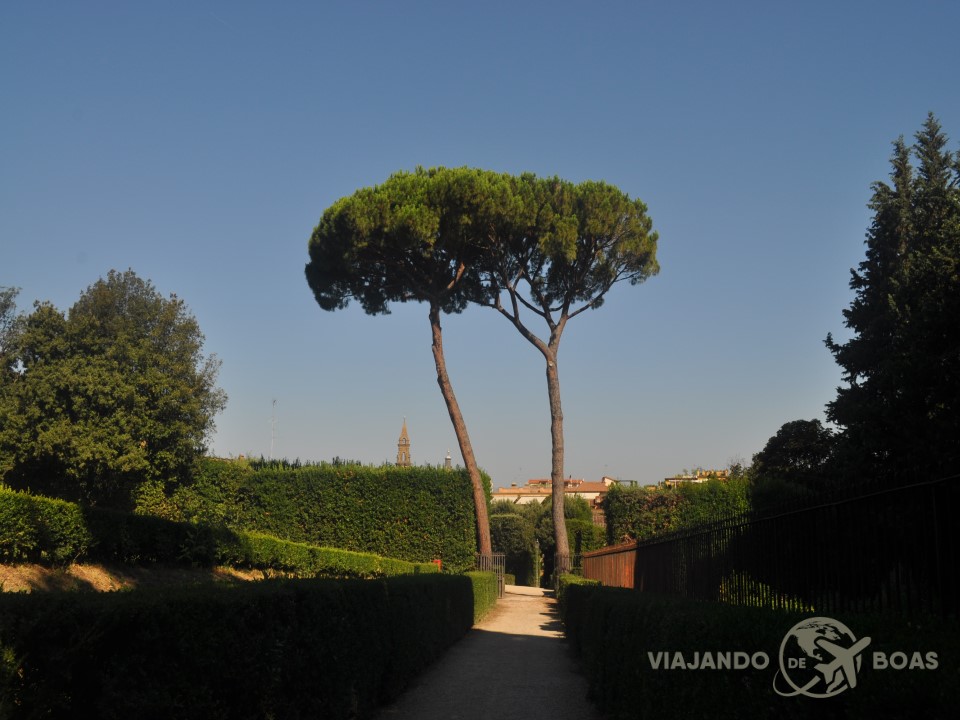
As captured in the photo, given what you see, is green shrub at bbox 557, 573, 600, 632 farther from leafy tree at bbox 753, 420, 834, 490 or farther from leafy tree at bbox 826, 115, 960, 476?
leafy tree at bbox 753, 420, 834, 490

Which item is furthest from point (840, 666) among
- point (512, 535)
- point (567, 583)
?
point (512, 535)

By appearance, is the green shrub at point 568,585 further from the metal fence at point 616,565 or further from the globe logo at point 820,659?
the globe logo at point 820,659

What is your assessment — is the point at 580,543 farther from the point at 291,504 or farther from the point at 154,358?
the point at 154,358

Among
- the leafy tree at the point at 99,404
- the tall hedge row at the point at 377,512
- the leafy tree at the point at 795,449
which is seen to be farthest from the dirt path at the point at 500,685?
the leafy tree at the point at 795,449

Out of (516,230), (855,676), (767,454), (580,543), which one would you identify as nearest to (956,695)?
(855,676)

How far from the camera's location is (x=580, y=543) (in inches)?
1753

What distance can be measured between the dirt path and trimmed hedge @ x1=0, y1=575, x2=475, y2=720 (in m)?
1.41

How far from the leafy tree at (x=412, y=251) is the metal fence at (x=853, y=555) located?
22837mm

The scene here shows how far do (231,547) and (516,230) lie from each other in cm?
1547

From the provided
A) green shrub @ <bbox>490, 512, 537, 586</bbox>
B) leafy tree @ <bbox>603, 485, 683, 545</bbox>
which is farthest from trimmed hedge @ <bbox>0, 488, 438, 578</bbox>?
green shrub @ <bbox>490, 512, 537, 586</bbox>

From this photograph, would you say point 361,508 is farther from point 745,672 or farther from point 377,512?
point 745,672

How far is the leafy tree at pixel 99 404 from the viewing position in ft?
93.5

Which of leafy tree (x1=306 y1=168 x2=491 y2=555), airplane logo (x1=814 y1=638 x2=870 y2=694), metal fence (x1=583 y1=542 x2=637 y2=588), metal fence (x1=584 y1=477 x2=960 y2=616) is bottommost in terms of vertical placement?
metal fence (x1=583 y1=542 x2=637 y2=588)

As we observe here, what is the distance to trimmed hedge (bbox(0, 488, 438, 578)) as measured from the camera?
1359 cm
